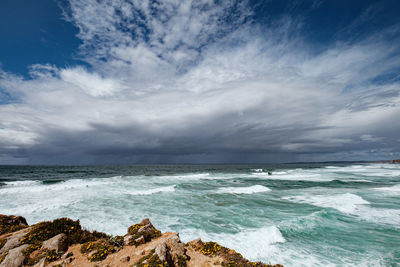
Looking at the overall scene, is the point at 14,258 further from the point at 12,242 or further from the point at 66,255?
the point at 66,255

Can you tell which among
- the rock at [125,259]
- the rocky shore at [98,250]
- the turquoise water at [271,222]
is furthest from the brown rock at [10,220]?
the rock at [125,259]

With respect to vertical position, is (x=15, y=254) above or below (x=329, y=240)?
above

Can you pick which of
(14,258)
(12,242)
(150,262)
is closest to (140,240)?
(150,262)

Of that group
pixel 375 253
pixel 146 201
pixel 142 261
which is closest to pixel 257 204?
pixel 375 253

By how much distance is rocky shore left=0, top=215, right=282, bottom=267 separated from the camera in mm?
6914

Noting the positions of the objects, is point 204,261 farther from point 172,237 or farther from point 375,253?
point 375,253

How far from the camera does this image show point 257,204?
72.5 feet

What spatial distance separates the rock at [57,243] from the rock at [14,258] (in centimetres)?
70

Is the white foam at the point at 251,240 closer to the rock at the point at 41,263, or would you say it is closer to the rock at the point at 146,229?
the rock at the point at 146,229

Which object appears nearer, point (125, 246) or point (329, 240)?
point (125, 246)

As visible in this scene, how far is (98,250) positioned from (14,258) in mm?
2757

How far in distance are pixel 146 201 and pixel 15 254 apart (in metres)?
17.1

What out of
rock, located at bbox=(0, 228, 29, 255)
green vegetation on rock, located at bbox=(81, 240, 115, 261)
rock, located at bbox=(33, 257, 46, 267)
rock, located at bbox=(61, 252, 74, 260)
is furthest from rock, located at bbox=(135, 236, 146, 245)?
rock, located at bbox=(0, 228, 29, 255)

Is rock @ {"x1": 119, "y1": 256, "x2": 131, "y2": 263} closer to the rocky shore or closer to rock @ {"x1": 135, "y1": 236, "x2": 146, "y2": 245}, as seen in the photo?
the rocky shore
